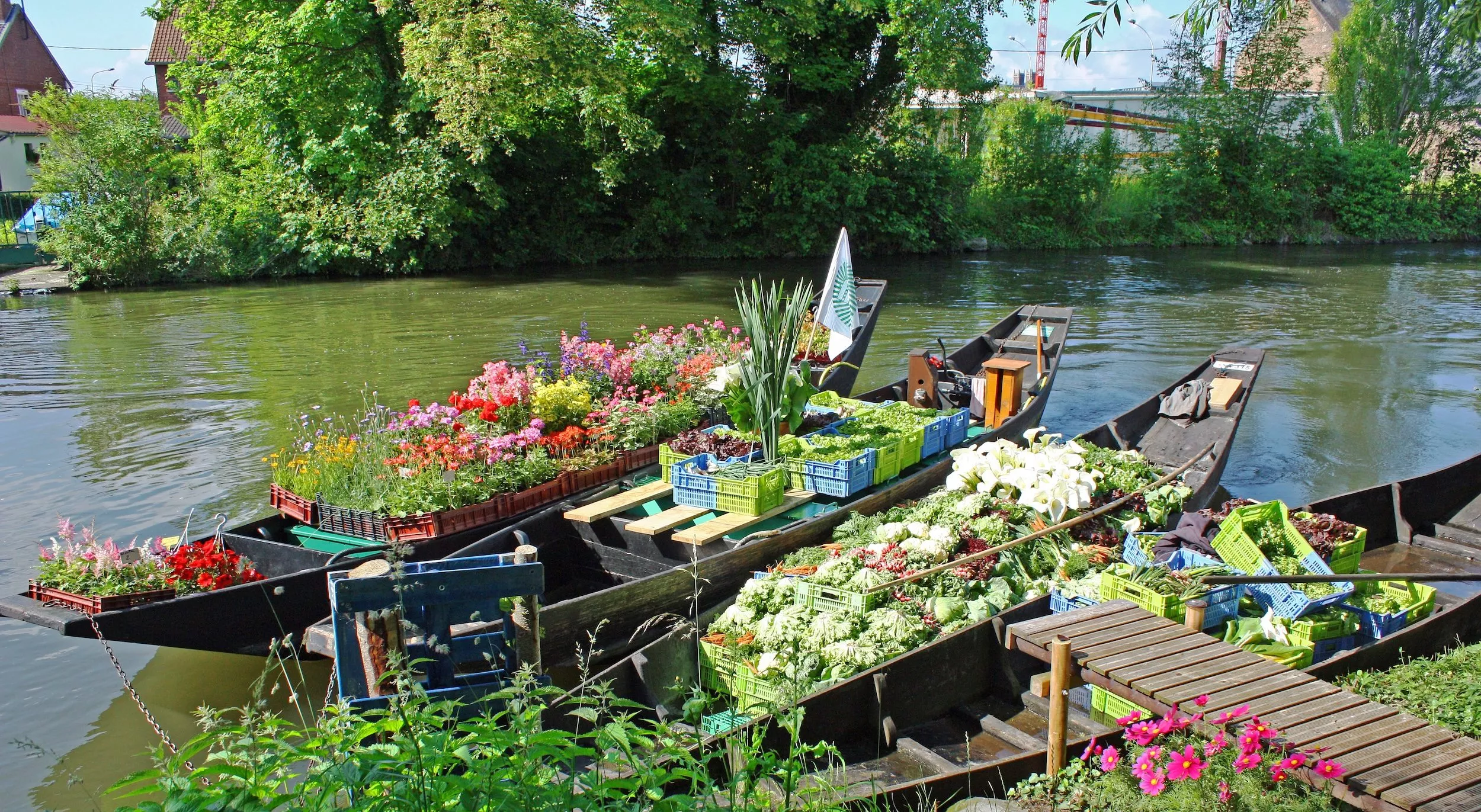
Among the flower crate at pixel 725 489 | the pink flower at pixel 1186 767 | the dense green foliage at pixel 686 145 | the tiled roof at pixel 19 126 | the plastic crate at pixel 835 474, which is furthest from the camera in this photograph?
the tiled roof at pixel 19 126

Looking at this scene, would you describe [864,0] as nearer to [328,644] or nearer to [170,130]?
[328,644]

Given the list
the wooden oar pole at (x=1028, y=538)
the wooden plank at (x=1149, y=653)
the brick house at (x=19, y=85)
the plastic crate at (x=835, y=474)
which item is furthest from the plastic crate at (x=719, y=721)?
the brick house at (x=19, y=85)

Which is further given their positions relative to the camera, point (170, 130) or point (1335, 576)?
point (170, 130)

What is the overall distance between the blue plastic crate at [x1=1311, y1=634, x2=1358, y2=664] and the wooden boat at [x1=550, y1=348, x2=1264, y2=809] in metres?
1.55

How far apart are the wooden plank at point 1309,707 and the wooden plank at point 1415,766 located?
1.12ft

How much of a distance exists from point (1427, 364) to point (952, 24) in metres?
16.8

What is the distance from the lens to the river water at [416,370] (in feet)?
23.7

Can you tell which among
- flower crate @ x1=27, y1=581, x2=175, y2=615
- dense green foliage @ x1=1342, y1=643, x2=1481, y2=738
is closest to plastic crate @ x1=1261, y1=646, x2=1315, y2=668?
dense green foliage @ x1=1342, y1=643, x2=1481, y2=738

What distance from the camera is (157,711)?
6.81 m

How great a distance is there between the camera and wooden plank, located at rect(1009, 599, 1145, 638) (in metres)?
5.16

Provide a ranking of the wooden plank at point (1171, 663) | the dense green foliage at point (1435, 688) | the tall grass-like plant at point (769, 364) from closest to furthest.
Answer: the wooden plank at point (1171, 663) → the dense green foliage at point (1435, 688) → the tall grass-like plant at point (769, 364)

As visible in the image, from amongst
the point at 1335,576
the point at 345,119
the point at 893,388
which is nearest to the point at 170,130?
the point at 345,119

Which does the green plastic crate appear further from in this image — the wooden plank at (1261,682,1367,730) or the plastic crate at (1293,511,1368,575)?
the wooden plank at (1261,682,1367,730)

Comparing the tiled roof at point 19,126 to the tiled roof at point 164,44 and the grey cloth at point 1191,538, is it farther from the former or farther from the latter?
the grey cloth at point 1191,538
